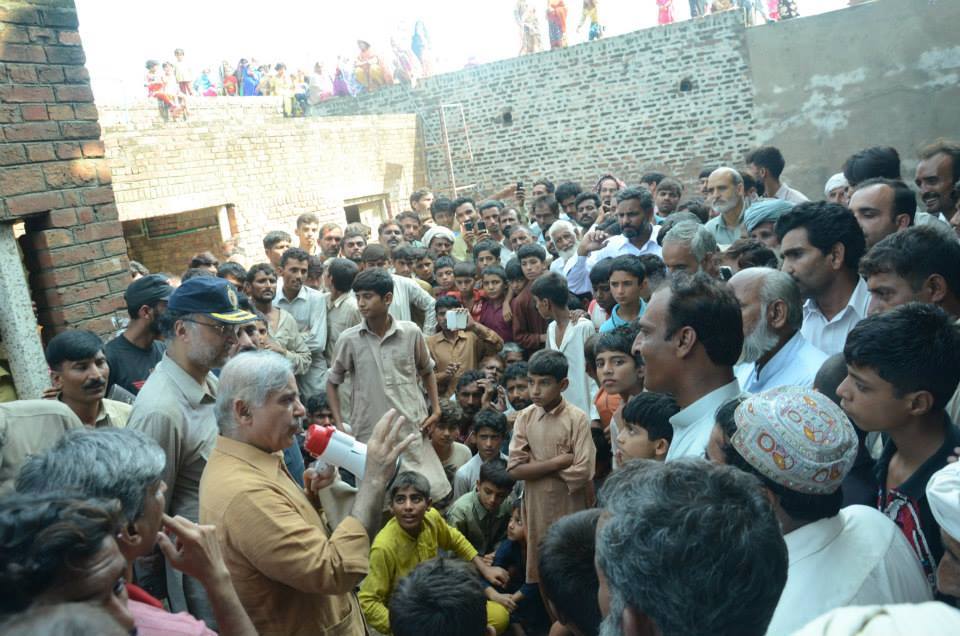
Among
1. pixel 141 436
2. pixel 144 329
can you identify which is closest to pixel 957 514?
pixel 141 436

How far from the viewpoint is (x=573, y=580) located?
218 centimetres

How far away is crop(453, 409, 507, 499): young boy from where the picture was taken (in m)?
4.76

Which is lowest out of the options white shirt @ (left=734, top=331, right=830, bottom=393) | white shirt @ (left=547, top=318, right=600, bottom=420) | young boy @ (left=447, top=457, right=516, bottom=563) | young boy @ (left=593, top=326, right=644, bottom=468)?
young boy @ (left=447, top=457, right=516, bottom=563)

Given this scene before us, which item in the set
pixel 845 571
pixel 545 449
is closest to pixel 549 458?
pixel 545 449

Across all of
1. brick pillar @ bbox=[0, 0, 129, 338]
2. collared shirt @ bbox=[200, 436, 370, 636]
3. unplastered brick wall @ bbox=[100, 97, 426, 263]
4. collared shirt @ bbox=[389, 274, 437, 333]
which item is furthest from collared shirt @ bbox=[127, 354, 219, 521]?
unplastered brick wall @ bbox=[100, 97, 426, 263]

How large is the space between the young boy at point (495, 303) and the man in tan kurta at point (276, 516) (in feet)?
12.3

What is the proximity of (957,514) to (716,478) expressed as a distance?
53 cm

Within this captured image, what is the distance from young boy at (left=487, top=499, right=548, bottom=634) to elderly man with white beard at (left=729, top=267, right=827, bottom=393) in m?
1.82

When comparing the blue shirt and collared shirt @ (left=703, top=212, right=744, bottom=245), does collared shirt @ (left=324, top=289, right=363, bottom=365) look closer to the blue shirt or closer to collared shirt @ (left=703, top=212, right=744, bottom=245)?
the blue shirt

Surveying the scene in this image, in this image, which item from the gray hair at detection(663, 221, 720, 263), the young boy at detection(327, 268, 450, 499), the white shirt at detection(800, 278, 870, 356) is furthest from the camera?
the young boy at detection(327, 268, 450, 499)

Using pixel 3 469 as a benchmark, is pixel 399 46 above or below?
above

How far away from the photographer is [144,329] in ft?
13.0

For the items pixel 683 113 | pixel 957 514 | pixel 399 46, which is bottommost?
pixel 957 514

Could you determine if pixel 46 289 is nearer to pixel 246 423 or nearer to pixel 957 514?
pixel 246 423
